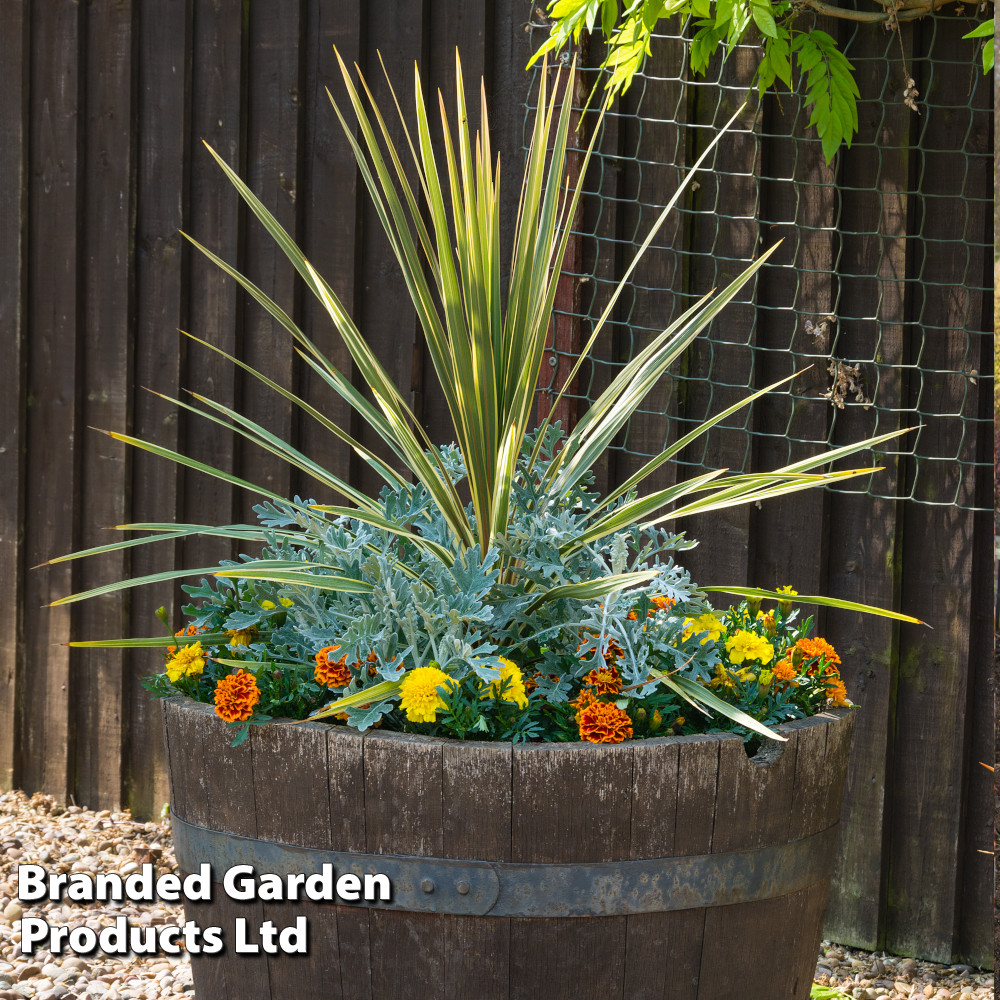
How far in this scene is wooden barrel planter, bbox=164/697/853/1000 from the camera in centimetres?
115

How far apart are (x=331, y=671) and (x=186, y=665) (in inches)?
8.9

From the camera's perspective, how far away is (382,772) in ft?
3.82

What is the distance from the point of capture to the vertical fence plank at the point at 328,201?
2.43m

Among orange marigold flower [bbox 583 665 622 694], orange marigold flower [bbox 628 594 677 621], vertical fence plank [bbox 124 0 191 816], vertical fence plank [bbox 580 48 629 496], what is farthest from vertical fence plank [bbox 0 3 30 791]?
orange marigold flower [bbox 583 665 622 694]

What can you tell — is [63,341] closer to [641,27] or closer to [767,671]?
[641,27]

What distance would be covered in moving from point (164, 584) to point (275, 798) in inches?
60.8

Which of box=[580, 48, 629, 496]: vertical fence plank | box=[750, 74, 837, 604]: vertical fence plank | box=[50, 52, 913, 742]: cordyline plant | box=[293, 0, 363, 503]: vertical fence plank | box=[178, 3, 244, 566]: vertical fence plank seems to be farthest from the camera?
box=[178, 3, 244, 566]: vertical fence plank

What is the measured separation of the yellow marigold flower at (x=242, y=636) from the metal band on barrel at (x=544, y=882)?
32 centimetres

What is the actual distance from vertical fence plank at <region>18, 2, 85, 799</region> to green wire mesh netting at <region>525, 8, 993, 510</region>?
1287 millimetres

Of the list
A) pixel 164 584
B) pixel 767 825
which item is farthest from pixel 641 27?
pixel 164 584

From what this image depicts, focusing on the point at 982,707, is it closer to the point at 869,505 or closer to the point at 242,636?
the point at 869,505

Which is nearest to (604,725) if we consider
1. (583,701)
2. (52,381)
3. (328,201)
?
(583,701)

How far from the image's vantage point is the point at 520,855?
1145 millimetres

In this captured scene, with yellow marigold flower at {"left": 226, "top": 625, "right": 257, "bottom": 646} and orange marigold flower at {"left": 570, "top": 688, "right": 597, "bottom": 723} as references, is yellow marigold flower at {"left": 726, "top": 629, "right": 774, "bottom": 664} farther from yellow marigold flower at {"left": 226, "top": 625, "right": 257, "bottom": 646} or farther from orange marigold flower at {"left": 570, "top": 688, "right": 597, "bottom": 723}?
yellow marigold flower at {"left": 226, "top": 625, "right": 257, "bottom": 646}
